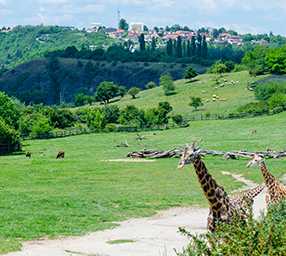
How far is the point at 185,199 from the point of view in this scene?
33656 mm

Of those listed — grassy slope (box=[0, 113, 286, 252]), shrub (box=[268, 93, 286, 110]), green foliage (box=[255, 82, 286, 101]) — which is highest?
green foliage (box=[255, 82, 286, 101])

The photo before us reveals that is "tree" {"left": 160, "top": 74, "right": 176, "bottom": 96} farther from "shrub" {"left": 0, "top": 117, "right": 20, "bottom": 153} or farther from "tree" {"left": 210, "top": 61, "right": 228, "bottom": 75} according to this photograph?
"shrub" {"left": 0, "top": 117, "right": 20, "bottom": 153}

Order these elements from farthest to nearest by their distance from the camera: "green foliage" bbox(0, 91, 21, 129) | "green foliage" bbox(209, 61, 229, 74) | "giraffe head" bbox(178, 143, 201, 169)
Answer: "green foliage" bbox(209, 61, 229, 74) < "green foliage" bbox(0, 91, 21, 129) < "giraffe head" bbox(178, 143, 201, 169)

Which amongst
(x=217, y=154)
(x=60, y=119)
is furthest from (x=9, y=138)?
(x=60, y=119)

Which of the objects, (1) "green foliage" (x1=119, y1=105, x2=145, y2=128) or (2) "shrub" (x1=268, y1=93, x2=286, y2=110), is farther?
(1) "green foliage" (x1=119, y1=105, x2=145, y2=128)

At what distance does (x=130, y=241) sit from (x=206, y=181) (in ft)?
21.4

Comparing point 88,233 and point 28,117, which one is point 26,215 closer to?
point 88,233

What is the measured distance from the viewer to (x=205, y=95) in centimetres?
14312

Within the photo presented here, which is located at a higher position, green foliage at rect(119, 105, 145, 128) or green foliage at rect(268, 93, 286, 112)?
green foliage at rect(268, 93, 286, 112)

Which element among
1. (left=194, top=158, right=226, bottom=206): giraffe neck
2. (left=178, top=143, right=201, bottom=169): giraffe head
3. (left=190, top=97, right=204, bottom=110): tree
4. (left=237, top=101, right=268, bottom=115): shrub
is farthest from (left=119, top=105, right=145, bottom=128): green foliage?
(left=178, top=143, right=201, bottom=169): giraffe head

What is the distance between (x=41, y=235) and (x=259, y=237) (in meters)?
13.9

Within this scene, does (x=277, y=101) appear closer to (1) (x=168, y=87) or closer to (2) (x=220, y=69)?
(1) (x=168, y=87)

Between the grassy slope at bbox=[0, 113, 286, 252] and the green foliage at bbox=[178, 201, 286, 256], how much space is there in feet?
36.4

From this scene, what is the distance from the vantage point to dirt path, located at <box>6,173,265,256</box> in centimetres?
2103
